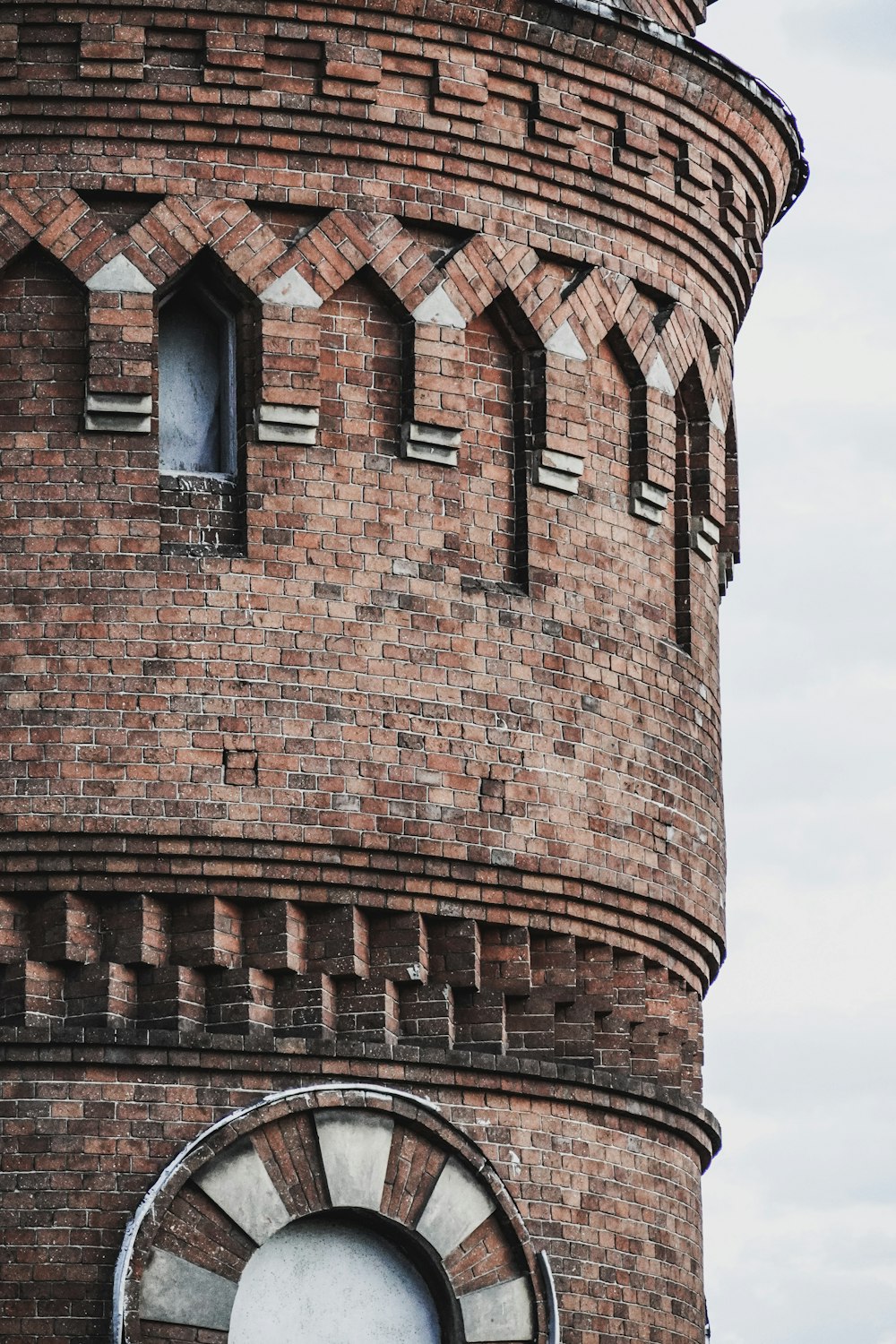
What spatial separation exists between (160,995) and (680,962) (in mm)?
3303

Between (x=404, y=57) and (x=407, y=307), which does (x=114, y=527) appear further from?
(x=404, y=57)

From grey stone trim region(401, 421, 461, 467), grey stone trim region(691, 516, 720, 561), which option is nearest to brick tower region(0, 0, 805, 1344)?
grey stone trim region(401, 421, 461, 467)

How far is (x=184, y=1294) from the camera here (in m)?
14.7

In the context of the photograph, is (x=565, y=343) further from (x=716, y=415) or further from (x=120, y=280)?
(x=120, y=280)

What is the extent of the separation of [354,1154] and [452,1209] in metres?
0.59

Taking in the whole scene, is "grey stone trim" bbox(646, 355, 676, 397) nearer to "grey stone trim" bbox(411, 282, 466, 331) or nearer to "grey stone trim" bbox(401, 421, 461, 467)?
"grey stone trim" bbox(411, 282, 466, 331)

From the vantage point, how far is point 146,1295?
48.0 ft

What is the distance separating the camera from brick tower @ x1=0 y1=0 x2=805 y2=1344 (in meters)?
15.1

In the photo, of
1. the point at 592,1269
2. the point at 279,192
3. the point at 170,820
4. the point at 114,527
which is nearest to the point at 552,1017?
the point at 592,1269

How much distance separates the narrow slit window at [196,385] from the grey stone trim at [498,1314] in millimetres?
4331

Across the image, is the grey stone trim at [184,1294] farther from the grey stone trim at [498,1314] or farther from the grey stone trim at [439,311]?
the grey stone trim at [439,311]

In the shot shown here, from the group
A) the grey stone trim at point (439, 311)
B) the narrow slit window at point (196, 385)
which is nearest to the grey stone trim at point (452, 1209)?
the narrow slit window at point (196, 385)

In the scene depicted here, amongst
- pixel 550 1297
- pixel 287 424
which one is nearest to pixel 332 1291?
pixel 550 1297

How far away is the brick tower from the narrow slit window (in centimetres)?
2
